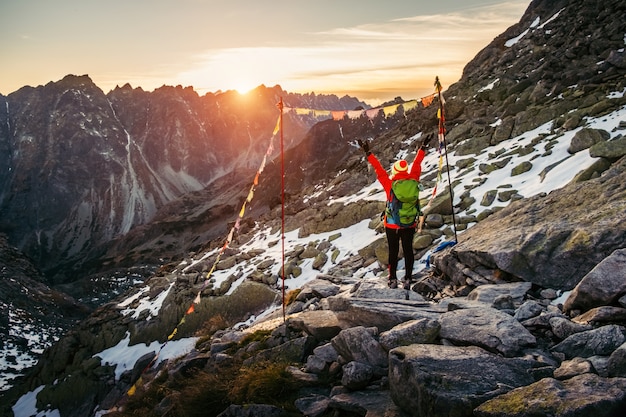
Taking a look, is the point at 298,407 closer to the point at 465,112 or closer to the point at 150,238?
the point at 465,112

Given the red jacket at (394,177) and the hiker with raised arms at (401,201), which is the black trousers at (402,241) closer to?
the hiker with raised arms at (401,201)

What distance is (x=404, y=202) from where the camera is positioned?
30.1 feet

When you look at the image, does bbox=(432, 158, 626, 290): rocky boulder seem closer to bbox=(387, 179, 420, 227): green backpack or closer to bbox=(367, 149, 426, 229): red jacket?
bbox=(387, 179, 420, 227): green backpack

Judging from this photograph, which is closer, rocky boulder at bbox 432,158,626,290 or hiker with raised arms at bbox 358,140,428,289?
rocky boulder at bbox 432,158,626,290

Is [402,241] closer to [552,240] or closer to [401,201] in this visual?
[401,201]

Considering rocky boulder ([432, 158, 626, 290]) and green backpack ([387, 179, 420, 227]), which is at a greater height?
green backpack ([387, 179, 420, 227])

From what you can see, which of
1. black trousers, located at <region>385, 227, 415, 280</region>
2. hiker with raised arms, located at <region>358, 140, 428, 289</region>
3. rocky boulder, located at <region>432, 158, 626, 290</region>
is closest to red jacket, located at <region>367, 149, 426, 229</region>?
hiker with raised arms, located at <region>358, 140, 428, 289</region>

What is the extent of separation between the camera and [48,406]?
26703 mm

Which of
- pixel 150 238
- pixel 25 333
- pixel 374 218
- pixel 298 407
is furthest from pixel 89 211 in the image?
pixel 298 407

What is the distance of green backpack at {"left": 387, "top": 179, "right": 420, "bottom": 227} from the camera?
908 centimetres

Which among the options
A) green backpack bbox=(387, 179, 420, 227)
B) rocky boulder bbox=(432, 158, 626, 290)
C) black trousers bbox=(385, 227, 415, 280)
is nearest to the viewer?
rocky boulder bbox=(432, 158, 626, 290)

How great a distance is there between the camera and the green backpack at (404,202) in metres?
9.08

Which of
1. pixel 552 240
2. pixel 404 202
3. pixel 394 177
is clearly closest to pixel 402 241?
pixel 404 202

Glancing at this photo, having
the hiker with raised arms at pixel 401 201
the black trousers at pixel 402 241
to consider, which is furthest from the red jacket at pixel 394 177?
the black trousers at pixel 402 241
